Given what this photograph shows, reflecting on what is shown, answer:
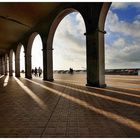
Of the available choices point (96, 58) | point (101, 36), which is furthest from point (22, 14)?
point (96, 58)

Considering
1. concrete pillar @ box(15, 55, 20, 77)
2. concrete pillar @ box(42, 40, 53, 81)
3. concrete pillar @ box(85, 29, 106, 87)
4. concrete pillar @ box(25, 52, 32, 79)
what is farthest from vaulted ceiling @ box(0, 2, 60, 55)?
concrete pillar @ box(15, 55, 20, 77)

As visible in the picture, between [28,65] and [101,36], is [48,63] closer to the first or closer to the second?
[28,65]

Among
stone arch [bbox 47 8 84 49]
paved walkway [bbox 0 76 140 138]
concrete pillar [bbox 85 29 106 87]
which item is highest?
stone arch [bbox 47 8 84 49]

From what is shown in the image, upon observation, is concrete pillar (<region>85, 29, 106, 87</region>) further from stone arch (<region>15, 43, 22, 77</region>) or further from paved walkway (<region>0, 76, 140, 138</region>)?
stone arch (<region>15, 43, 22, 77</region>)

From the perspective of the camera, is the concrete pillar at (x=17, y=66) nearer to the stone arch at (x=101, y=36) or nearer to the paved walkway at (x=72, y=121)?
the stone arch at (x=101, y=36)

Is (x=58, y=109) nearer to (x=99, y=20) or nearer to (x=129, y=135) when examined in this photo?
(x=129, y=135)

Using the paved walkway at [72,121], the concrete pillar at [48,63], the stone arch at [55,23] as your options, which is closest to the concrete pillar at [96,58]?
the stone arch at [55,23]

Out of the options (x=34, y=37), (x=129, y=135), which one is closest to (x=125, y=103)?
(x=129, y=135)

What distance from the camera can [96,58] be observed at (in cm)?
1210

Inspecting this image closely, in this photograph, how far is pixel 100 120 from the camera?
191 inches

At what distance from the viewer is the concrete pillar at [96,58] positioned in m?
12.0

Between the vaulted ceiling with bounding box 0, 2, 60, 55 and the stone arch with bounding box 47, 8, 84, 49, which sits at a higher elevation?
the vaulted ceiling with bounding box 0, 2, 60, 55

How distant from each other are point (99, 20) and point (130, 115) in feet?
25.0

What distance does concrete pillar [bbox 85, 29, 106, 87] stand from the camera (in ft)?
39.4
